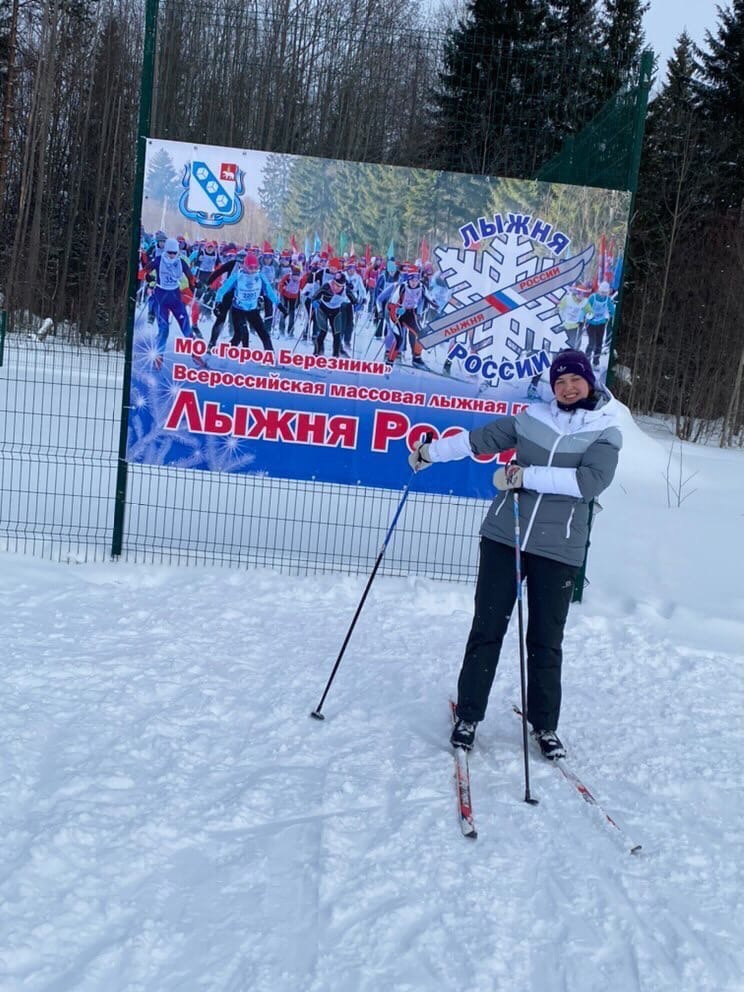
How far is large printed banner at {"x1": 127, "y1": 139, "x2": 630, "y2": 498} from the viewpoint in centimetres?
648

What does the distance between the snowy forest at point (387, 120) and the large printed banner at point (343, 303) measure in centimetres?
33

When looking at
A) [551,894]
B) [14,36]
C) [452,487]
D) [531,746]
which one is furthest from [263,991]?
[14,36]

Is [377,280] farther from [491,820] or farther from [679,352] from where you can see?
[679,352]

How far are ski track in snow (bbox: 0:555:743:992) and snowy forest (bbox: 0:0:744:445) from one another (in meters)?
3.60

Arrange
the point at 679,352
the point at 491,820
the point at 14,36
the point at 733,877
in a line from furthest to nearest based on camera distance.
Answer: the point at 679,352 → the point at 14,36 → the point at 491,820 → the point at 733,877

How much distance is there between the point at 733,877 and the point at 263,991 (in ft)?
6.16

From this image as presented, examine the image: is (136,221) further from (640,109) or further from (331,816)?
(331,816)

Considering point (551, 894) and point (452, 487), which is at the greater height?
point (452, 487)

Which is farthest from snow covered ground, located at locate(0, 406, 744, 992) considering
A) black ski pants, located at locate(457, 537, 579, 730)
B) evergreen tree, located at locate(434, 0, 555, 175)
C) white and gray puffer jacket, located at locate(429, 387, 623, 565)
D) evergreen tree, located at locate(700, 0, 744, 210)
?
evergreen tree, located at locate(700, 0, 744, 210)

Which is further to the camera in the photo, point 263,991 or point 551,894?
point 551,894

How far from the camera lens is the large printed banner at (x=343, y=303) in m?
6.48

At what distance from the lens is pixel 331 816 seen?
350 centimetres

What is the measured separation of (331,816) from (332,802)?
0.38 ft

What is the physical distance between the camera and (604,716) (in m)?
4.87
